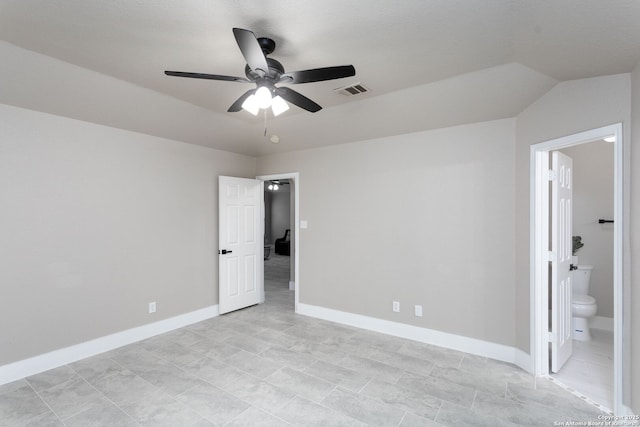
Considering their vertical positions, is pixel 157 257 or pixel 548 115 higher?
pixel 548 115

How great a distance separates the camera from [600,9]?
1.50 meters

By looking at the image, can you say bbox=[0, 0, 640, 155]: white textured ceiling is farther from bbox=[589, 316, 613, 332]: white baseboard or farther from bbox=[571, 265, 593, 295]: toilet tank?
bbox=[589, 316, 613, 332]: white baseboard

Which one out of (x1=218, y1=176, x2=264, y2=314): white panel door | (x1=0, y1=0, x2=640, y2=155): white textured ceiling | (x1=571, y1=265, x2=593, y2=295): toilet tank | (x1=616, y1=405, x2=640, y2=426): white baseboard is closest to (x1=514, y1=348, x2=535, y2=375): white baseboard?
(x1=616, y1=405, x2=640, y2=426): white baseboard

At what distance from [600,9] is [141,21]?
102 inches

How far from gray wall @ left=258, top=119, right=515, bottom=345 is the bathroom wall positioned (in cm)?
178

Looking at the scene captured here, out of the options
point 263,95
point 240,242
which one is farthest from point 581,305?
point 240,242

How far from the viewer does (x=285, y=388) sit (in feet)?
8.36

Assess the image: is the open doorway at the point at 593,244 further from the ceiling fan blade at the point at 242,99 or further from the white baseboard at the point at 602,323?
the ceiling fan blade at the point at 242,99

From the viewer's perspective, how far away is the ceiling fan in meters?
1.62

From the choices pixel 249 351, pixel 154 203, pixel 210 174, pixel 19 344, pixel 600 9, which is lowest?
pixel 249 351

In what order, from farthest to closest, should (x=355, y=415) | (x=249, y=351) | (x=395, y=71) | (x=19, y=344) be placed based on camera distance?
(x=249, y=351) < (x=19, y=344) < (x=395, y=71) < (x=355, y=415)

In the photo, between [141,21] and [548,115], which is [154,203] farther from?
[548,115]

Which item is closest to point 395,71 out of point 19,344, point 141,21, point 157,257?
point 141,21

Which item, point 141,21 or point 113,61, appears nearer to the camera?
point 141,21
